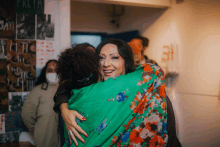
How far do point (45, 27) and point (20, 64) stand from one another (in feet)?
1.85

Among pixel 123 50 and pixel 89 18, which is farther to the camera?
pixel 89 18

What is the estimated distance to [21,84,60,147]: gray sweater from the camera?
204 centimetres

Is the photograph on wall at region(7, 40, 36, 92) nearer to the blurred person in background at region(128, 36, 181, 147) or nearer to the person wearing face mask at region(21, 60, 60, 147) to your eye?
the person wearing face mask at region(21, 60, 60, 147)

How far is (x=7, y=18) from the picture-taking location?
2.16 metres

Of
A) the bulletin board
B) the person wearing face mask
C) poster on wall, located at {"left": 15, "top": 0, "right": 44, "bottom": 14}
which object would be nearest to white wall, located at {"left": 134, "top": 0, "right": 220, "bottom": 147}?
the person wearing face mask

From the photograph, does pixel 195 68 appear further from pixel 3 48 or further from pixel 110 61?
pixel 3 48

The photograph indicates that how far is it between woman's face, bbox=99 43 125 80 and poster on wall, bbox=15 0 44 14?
55.0 inches

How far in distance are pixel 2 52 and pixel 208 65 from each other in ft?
8.16

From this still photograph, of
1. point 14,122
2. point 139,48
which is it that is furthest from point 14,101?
point 139,48

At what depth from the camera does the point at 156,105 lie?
3.10ft

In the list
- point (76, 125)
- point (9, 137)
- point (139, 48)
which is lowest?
point (9, 137)

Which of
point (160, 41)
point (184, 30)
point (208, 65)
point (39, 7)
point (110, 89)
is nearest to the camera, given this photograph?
point (110, 89)

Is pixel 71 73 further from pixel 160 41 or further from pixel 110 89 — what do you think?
pixel 160 41

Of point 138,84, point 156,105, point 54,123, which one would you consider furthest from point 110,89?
point 54,123
